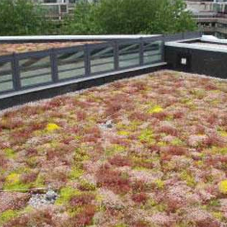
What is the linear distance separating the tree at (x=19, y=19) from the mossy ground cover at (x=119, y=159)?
30.7m

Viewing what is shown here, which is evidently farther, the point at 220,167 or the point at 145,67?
the point at 145,67

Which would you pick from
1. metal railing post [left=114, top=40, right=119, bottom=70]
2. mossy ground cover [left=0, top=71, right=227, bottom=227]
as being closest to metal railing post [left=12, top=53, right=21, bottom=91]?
mossy ground cover [left=0, top=71, right=227, bottom=227]

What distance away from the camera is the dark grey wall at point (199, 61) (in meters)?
22.6

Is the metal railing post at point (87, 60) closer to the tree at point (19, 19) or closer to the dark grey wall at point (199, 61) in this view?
the dark grey wall at point (199, 61)

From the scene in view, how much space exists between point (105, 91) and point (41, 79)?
3.50 meters

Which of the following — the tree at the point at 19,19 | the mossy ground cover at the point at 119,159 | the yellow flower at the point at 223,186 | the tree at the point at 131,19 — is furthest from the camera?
the tree at the point at 19,19

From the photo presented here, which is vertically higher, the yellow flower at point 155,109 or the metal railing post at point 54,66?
the metal railing post at point 54,66

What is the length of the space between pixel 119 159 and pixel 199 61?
12.9 m

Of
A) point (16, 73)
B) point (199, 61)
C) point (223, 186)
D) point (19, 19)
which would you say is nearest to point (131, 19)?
point (19, 19)

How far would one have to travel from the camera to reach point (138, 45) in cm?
2327

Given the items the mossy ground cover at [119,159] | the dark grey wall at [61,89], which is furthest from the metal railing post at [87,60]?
the mossy ground cover at [119,159]

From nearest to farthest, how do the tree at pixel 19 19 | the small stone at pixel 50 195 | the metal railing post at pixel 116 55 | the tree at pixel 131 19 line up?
the small stone at pixel 50 195, the metal railing post at pixel 116 55, the tree at pixel 131 19, the tree at pixel 19 19

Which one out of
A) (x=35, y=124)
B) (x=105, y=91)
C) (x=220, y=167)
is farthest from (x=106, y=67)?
(x=220, y=167)

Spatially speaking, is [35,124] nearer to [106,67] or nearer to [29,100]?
[29,100]
